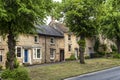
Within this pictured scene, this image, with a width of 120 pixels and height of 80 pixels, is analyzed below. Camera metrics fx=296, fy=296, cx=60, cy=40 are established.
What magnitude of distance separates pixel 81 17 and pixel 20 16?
824 inches

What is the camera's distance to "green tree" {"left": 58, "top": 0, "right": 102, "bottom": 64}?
42188 millimetres

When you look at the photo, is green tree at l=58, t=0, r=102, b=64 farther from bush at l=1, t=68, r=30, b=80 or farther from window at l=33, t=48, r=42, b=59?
bush at l=1, t=68, r=30, b=80

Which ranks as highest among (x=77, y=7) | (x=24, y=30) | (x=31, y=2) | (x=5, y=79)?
(x=77, y=7)

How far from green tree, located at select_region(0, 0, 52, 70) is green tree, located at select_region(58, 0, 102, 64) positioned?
701 inches

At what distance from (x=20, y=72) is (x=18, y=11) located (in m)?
4.71

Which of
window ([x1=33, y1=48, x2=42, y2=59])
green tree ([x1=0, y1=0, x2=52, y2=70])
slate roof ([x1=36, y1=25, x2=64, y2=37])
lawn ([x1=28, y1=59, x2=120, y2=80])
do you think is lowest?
lawn ([x1=28, y1=59, x2=120, y2=80])

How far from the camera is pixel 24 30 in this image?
24.1 meters

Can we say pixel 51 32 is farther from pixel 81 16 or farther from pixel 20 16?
pixel 20 16

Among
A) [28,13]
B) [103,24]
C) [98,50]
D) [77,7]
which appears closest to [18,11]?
[28,13]

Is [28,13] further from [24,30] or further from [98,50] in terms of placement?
[98,50]

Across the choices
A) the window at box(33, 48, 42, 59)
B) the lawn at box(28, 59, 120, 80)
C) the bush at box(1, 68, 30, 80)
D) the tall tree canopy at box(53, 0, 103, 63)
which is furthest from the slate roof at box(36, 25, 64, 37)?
the bush at box(1, 68, 30, 80)

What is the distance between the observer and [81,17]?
42.7m

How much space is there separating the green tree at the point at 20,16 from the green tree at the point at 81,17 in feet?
58.4

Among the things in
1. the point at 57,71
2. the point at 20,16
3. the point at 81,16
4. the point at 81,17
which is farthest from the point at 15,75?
the point at 81,17
